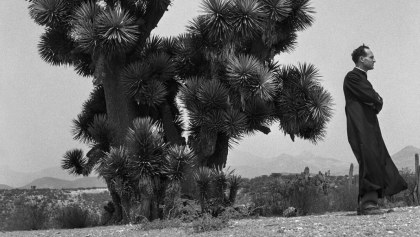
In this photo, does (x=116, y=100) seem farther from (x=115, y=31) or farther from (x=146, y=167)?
(x=146, y=167)

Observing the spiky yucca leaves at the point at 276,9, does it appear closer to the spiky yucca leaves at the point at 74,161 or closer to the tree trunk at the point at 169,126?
the tree trunk at the point at 169,126

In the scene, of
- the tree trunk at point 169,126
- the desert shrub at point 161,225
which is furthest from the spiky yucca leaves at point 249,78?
the desert shrub at point 161,225

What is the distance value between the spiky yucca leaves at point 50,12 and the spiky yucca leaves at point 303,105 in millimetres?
6535

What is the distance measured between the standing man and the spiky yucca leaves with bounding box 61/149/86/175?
10.2 m

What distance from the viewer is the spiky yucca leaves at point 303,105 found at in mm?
15961

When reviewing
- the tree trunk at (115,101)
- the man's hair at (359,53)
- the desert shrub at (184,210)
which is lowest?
the desert shrub at (184,210)

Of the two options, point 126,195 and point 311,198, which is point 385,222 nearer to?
point 311,198

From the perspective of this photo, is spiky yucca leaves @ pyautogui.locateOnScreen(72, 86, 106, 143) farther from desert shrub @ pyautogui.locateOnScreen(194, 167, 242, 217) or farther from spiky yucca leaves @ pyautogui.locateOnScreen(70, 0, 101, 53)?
desert shrub @ pyautogui.locateOnScreen(194, 167, 242, 217)

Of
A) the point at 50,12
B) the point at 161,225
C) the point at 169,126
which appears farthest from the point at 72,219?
the point at 50,12

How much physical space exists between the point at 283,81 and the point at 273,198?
3349 millimetres

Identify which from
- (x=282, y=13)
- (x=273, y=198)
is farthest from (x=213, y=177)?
(x=282, y=13)

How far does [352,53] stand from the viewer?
11172 mm

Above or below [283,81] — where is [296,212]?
below

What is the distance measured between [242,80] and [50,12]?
5809 mm
